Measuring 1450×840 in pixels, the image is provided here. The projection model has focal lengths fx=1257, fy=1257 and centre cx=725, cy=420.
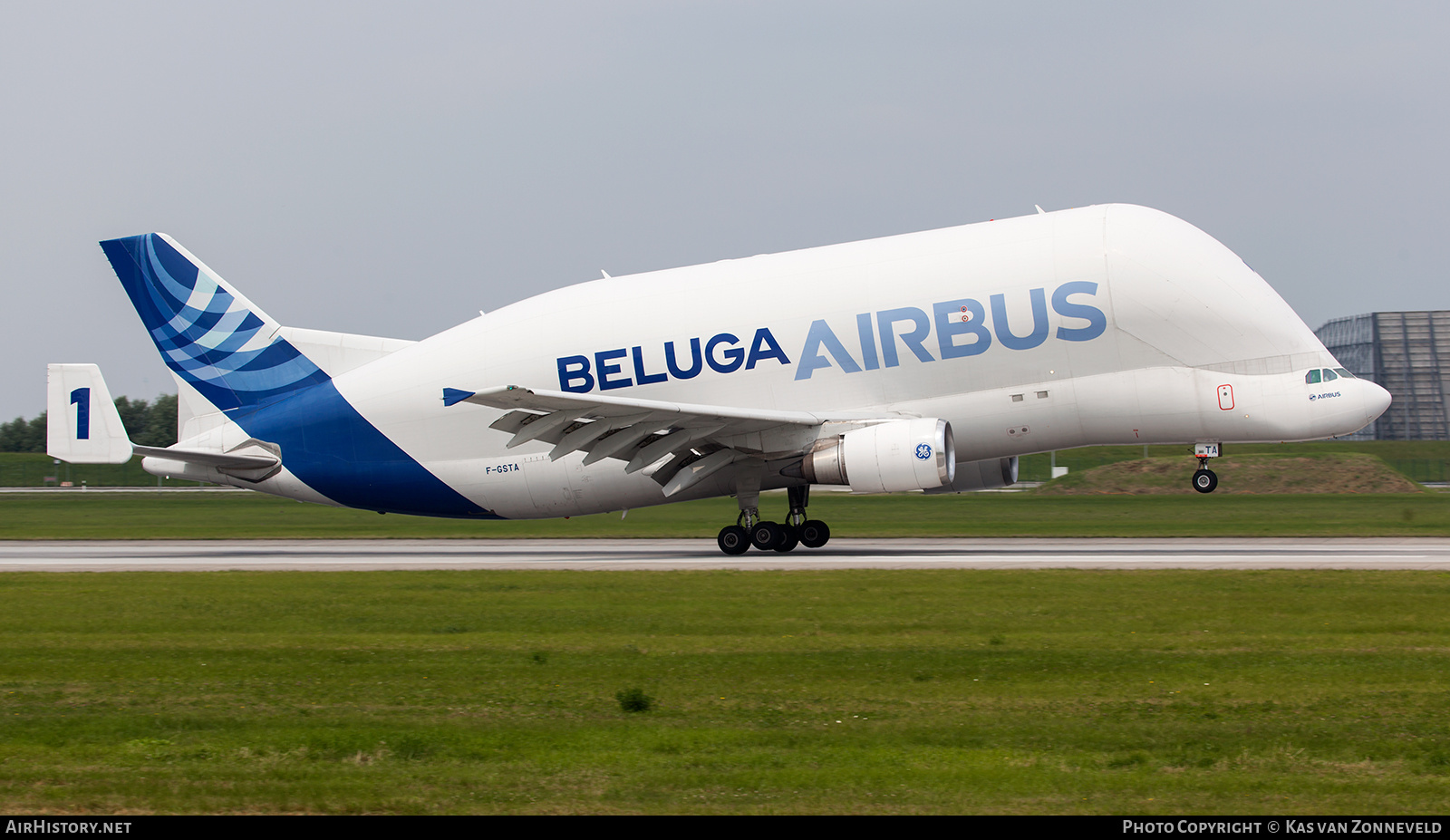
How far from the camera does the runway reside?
72.9 feet

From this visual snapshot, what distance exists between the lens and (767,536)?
85.2 feet

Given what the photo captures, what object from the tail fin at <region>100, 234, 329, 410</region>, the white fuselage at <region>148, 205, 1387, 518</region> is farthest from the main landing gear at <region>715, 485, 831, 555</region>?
the tail fin at <region>100, 234, 329, 410</region>

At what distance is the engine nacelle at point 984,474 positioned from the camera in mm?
26750

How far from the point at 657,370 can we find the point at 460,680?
14646mm

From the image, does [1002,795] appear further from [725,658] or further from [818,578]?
[818,578]

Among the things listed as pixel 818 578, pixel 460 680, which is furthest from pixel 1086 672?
pixel 818 578

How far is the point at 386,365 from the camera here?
→ 93.8ft

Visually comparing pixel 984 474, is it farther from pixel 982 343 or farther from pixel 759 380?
pixel 759 380

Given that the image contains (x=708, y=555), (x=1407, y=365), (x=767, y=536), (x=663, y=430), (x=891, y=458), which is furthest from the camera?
(x=1407, y=365)

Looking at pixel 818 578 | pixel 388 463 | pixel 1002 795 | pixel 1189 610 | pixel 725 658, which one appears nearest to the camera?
pixel 1002 795

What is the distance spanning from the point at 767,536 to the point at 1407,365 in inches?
4275

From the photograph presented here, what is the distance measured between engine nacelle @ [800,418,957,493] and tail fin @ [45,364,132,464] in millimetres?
15082

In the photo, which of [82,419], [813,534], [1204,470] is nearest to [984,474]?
[813,534]

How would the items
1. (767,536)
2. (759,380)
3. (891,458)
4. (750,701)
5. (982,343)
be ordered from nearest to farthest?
(750,701)
(891,458)
(982,343)
(759,380)
(767,536)
